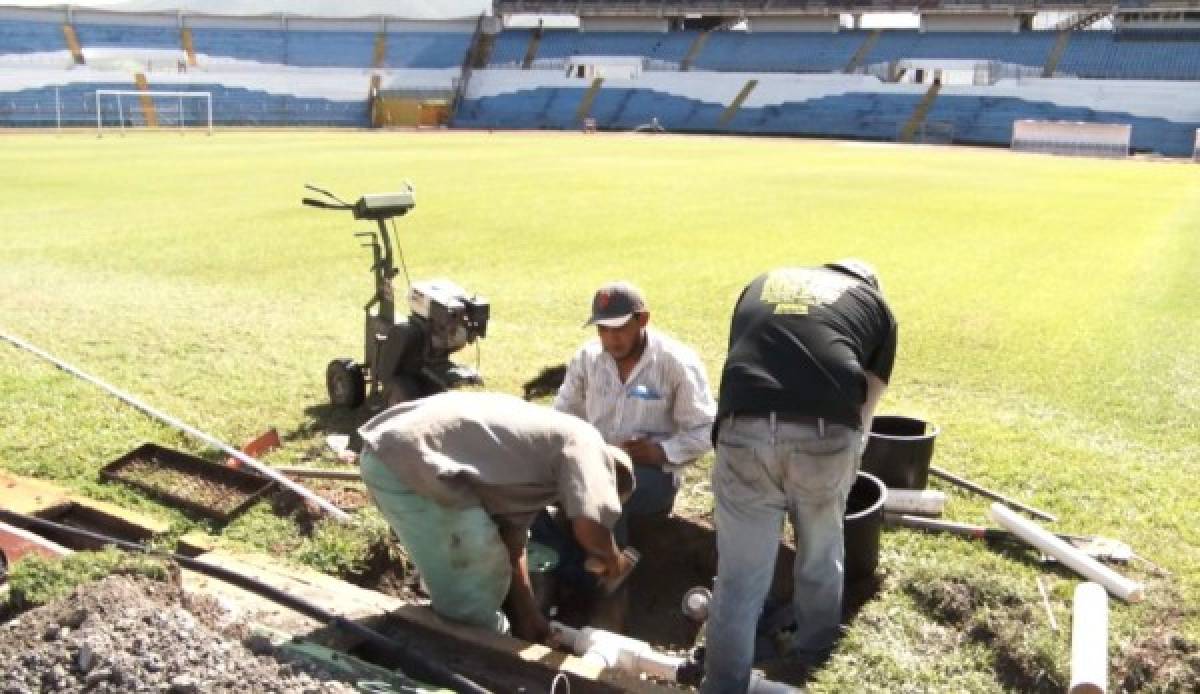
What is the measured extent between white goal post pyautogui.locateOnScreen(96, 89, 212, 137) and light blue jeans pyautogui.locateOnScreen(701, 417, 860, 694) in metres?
50.0

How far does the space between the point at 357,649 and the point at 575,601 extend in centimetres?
115

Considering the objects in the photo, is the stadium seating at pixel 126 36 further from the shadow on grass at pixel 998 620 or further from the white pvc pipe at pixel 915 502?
the shadow on grass at pixel 998 620

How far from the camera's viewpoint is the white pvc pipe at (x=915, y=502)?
504 cm

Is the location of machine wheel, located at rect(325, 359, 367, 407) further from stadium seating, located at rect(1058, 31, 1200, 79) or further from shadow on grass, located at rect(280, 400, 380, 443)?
stadium seating, located at rect(1058, 31, 1200, 79)

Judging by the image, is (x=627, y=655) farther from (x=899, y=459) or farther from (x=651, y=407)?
(x=899, y=459)

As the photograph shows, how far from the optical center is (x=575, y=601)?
15.0ft

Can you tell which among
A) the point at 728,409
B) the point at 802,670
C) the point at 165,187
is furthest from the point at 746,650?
the point at 165,187

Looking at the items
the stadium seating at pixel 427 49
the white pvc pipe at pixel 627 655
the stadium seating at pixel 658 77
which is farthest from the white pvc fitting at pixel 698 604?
the stadium seating at pixel 427 49

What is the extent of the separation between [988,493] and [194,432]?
4.28 meters

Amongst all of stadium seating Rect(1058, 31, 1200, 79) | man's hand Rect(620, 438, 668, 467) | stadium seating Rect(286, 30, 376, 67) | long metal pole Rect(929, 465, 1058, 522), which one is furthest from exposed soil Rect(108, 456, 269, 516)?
stadium seating Rect(286, 30, 376, 67)

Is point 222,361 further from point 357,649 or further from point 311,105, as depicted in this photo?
point 311,105

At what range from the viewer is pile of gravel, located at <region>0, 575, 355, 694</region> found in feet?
9.90

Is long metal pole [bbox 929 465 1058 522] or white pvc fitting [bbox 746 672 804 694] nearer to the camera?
white pvc fitting [bbox 746 672 804 694]

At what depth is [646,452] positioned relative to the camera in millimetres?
4770
